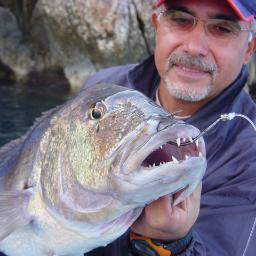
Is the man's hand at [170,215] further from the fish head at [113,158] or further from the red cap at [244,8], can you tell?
the red cap at [244,8]

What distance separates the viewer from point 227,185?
8.22 ft

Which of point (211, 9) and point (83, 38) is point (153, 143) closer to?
point (211, 9)

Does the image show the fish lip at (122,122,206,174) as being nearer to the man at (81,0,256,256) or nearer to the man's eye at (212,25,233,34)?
the man at (81,0,256,256)

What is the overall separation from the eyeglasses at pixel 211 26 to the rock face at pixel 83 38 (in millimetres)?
8965

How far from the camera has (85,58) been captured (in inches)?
489

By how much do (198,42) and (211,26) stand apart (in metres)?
0.10

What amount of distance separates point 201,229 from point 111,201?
0.73 metres

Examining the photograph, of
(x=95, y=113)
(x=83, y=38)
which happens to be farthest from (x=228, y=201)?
(x=83, y=38)

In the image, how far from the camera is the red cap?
2623 millimetres

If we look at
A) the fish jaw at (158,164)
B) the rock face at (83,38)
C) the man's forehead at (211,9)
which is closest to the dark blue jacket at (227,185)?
the man's forehead at (211,9)

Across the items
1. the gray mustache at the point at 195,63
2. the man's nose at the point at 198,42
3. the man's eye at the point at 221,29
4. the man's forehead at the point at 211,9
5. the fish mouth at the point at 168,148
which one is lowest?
the gray mustache at the point at 195,63

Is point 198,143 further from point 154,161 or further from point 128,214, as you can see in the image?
point 128,214

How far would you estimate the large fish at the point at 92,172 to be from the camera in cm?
167

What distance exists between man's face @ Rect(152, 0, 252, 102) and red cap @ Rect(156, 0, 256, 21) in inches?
1.7
